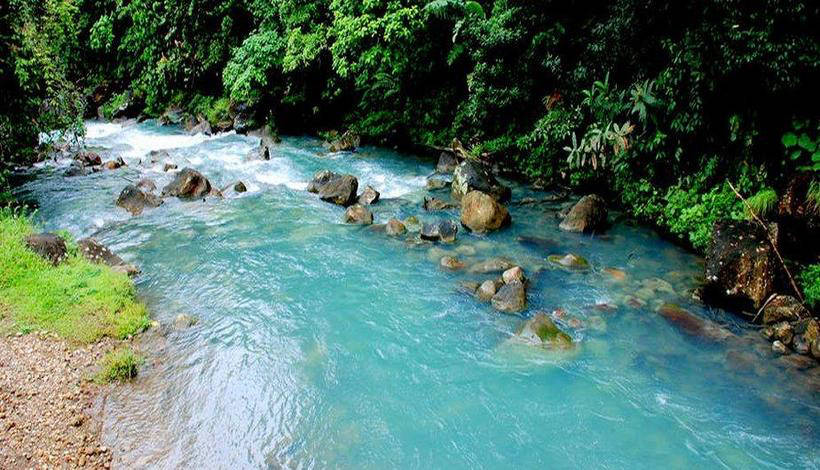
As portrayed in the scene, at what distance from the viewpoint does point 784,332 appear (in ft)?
21.2

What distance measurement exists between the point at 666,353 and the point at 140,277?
26.1 ft

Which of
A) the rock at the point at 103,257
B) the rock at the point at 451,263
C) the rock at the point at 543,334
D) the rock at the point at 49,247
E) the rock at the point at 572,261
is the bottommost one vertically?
the rock at the point at 103,257

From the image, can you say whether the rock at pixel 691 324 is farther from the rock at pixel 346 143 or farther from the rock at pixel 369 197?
the rock at pixel 346 143

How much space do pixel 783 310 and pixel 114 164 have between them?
1580 cm

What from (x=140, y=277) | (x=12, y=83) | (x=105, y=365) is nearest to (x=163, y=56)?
(x=12, y=83)

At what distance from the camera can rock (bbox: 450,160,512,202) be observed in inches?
450

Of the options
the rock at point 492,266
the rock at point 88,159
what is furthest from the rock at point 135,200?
the rock at point 492,266

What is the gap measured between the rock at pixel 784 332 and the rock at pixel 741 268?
461 mm

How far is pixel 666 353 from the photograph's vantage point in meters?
6.48

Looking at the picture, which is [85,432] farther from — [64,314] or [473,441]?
[473,441]

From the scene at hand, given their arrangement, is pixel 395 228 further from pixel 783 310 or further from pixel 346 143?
pixel 346 143

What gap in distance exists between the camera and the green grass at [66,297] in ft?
21.5

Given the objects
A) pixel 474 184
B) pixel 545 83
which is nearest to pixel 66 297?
pixel 474 184

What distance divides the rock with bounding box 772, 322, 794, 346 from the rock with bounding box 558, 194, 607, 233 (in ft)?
12.4
